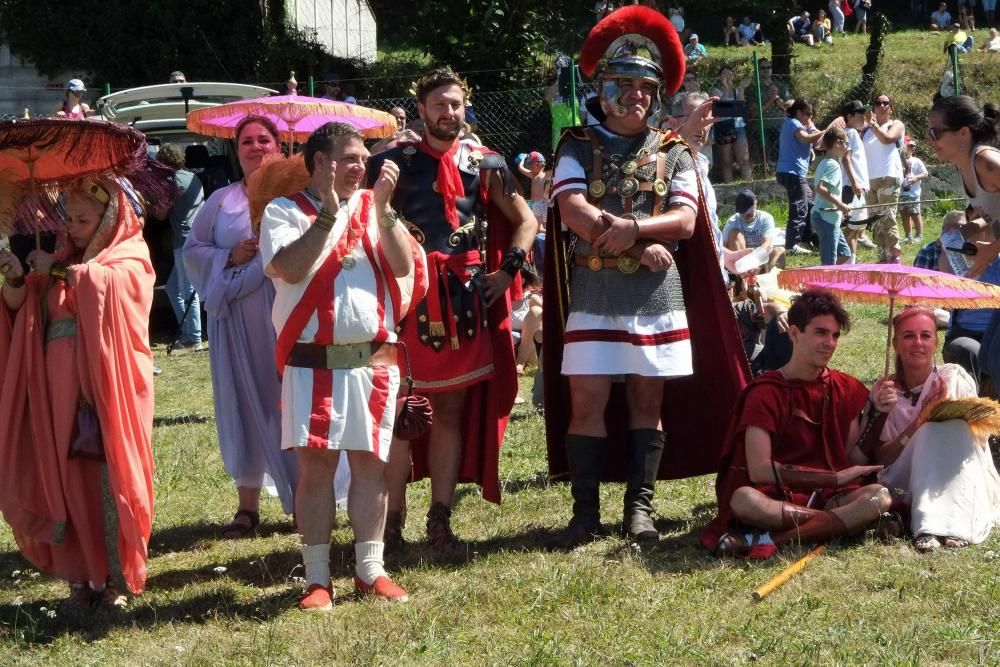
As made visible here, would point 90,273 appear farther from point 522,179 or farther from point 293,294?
point 522,179

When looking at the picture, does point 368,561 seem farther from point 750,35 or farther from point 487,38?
point 750,35

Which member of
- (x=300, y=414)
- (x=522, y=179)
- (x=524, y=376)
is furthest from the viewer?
(x=522, y=179)

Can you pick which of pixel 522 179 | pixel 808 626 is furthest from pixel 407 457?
pixel 522 179

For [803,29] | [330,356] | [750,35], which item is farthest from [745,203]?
[803,29]

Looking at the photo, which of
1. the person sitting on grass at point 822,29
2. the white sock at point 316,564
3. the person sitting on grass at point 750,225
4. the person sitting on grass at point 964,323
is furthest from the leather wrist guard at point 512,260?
the person sitting on grass at point 822,29

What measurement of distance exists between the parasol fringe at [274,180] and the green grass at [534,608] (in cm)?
149

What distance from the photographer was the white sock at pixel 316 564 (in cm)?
494

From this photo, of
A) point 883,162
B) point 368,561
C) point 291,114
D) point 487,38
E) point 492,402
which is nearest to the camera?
point 368,561

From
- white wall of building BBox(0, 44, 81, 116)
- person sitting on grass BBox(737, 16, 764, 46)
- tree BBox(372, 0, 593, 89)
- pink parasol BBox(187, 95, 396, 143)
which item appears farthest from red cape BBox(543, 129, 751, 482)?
person sitting on grass BBox(737, 16, 764, 46)

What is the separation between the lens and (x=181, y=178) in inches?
455

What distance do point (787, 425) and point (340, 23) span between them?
20514mm

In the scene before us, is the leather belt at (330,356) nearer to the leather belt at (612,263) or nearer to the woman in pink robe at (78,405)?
the woman in pink robe at (78,405)

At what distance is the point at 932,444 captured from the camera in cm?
549

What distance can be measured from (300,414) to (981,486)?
2646 millimetres
